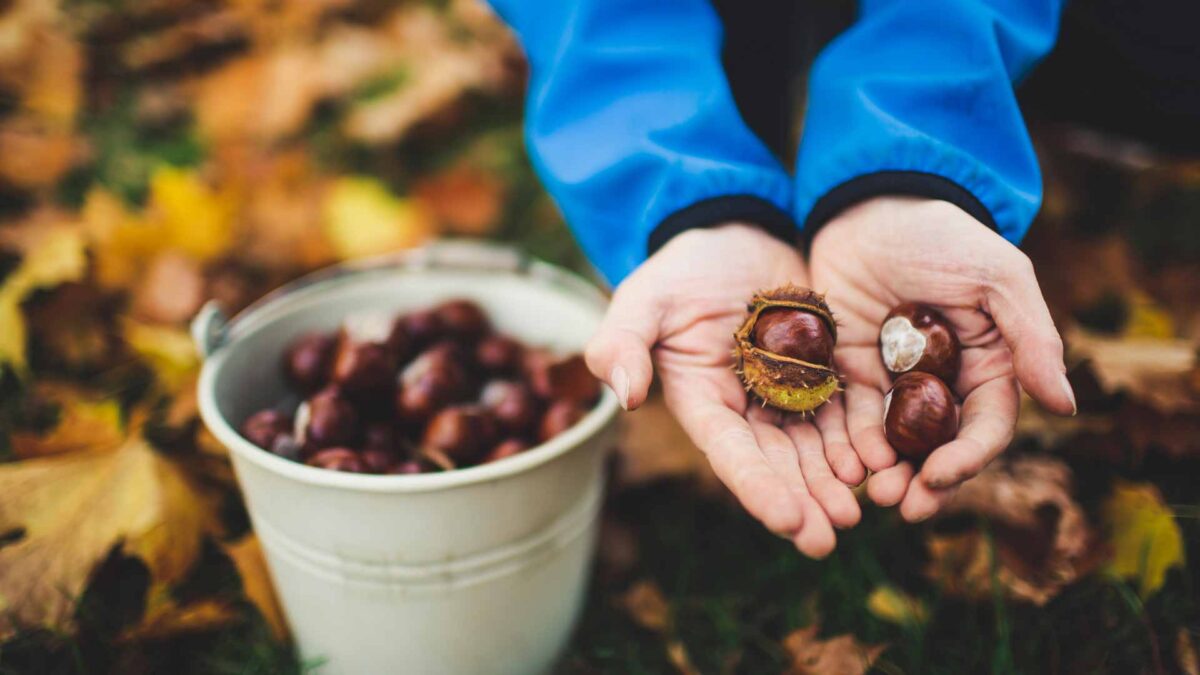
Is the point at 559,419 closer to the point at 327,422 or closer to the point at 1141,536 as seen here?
the point at 327,422

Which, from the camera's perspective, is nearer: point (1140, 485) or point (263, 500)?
point (263, 500)

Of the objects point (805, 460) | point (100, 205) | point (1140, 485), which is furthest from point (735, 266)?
point (100, 205)

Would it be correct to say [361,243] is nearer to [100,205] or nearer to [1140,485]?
[100,205]

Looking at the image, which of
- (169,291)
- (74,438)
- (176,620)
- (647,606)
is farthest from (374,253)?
(647,606)

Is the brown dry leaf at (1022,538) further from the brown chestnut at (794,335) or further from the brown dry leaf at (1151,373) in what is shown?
the brown chestnut at (794,335)

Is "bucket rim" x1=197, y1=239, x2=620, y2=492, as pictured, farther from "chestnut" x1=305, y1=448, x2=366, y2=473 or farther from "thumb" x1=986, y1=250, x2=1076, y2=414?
"thumb" x1=986, y1=250, x2=1076, y2=414
